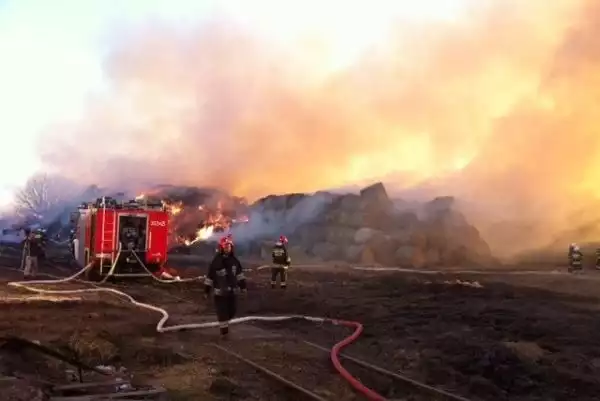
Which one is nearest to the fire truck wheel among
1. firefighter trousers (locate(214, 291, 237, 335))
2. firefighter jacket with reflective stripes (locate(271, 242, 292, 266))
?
firefighter jacket with reflective stripes (locate(271, 242, 292, 266))

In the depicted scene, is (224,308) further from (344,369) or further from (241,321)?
(344,369)

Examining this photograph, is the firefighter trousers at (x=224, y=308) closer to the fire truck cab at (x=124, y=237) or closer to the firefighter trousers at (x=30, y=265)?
the fire truck cab at (x=124, y=237)

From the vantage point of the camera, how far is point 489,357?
9562 mm

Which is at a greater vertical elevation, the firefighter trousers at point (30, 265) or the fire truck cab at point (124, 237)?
the fire truck cab at point (124, 237)

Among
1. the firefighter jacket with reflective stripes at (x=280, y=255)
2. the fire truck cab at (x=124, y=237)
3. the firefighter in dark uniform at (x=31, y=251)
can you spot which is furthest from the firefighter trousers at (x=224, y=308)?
the firefighter in dark uniform at (x=31, y=251)

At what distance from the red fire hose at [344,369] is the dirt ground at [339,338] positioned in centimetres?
13

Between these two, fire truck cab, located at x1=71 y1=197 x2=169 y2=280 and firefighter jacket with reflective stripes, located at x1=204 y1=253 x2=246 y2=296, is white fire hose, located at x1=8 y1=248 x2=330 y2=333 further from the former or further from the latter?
firefighter jacket with reflective stripes, located at x1=204 y1=253 x2=246 y2=296

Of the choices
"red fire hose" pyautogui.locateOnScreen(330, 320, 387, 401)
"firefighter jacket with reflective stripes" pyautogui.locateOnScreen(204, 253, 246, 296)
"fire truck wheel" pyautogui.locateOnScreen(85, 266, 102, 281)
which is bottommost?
"red fire hose" pyautogui.locateOnScreen(330, 320, 387, 401)

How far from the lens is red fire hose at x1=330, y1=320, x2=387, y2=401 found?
7225 millimetres

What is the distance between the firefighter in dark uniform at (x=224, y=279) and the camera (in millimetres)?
10867

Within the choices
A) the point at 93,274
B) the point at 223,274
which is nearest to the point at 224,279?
the point at 223,274

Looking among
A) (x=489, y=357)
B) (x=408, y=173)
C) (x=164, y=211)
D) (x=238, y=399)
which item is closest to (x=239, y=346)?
(x=238, y=399)

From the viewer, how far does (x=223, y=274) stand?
428 inches

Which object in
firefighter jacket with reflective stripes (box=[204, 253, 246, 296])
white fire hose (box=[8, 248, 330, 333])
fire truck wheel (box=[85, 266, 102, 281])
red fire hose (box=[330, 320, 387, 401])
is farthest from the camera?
fire truck wheel (box=[85, 266, 102, 281])
